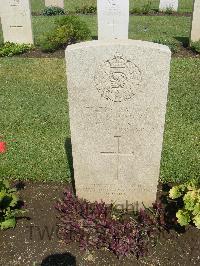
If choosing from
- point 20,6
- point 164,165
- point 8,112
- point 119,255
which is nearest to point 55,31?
point 20,6

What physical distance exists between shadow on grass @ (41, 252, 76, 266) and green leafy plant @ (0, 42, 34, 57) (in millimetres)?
7775

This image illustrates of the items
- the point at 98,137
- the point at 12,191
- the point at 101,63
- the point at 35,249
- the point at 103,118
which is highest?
the point at 101,63

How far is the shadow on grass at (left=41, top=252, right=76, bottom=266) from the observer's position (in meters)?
3.60

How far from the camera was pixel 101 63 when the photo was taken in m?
3.19

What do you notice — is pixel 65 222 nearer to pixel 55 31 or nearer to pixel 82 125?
pixel 82 125

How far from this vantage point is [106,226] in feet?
12.7

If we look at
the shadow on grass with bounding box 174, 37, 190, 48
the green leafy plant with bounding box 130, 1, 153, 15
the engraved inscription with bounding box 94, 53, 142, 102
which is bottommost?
the shadow on grass with bounding box 174, 37, 190, 48

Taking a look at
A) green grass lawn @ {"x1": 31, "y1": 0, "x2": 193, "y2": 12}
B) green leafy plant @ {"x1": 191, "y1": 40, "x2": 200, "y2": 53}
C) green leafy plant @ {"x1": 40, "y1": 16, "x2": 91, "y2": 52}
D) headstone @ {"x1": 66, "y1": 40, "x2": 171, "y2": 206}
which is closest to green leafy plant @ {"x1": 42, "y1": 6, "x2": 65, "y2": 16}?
green grass lawn @ {"x1": 31, "y1": 0, "x2": 193, "y2": 12}

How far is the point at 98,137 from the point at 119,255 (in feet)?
4.21

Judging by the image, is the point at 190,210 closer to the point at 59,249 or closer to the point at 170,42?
the point at 59,249

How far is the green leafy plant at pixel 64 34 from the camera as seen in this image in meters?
10.3

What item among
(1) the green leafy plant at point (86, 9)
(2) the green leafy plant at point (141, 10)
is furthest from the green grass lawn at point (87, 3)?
(2) the green leafy plant at point (141, 10)

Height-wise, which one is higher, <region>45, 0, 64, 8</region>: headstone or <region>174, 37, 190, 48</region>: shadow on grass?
<region>45, 0, 64, 8</region>: headstone

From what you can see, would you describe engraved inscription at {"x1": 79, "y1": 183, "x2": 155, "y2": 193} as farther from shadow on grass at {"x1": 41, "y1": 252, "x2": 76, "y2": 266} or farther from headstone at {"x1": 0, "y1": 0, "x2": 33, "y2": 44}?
headstone at {"x1": 0, "y1": 0, "x2": 33, "y2": 44}
